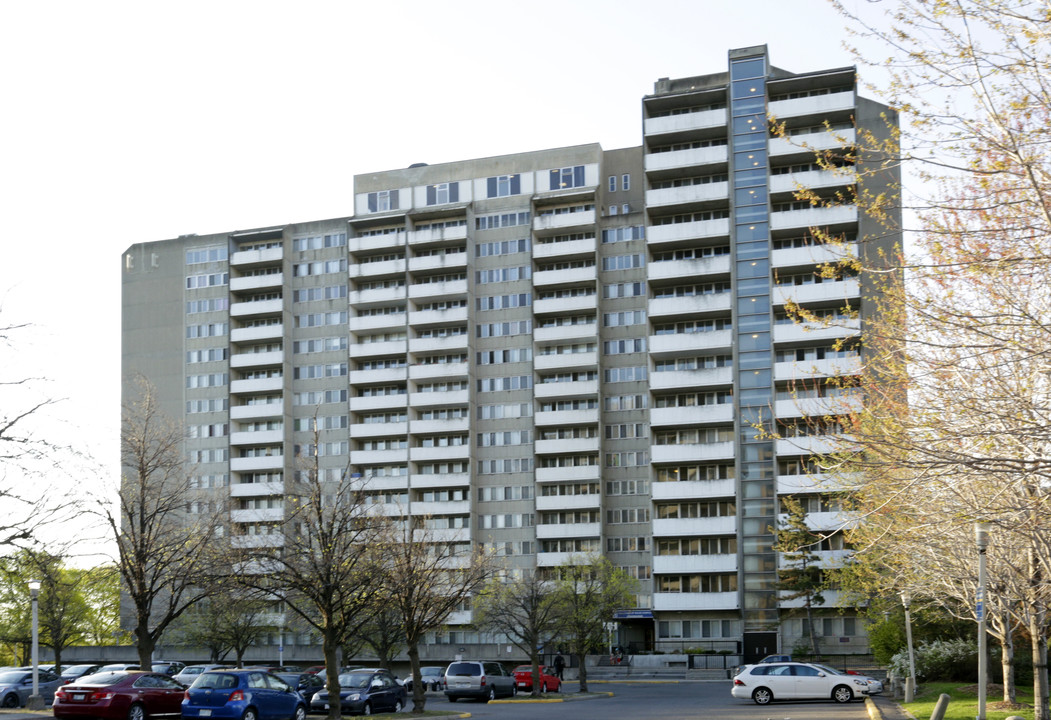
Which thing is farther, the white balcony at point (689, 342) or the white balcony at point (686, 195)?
the white balcony at point (686, 195)

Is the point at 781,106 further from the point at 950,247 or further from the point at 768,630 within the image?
the point at 950,247

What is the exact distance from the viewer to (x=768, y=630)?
8206 centimetres

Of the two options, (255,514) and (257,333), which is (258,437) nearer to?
(255,514)

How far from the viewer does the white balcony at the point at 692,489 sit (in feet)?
276

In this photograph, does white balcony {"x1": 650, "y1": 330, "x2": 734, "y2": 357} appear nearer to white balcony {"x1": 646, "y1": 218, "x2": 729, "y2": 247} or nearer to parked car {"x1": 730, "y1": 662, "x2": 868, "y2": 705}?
white balcony {"x1": 646, "y1": 218, "x2": 729, "y2": 247}

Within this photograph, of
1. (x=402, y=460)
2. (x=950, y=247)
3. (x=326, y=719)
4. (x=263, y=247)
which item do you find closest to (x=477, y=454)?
(x=402, y=460)

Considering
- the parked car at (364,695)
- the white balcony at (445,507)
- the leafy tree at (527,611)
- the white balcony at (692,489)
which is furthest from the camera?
the white balcony at (445,507)

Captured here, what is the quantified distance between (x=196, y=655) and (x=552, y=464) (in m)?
33.8

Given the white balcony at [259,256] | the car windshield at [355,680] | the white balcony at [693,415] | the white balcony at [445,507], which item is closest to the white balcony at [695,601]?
the white balcony at [693,415]

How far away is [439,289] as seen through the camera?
322 ft

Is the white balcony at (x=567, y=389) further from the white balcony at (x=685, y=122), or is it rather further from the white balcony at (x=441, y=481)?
the white balcony at (x=685, y=122)

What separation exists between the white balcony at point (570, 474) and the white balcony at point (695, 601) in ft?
37.5

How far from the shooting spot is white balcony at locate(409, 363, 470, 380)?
3807 inches


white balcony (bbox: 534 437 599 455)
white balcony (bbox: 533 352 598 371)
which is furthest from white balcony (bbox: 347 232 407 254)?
white balcony (bbox: 534 437 599 455)
